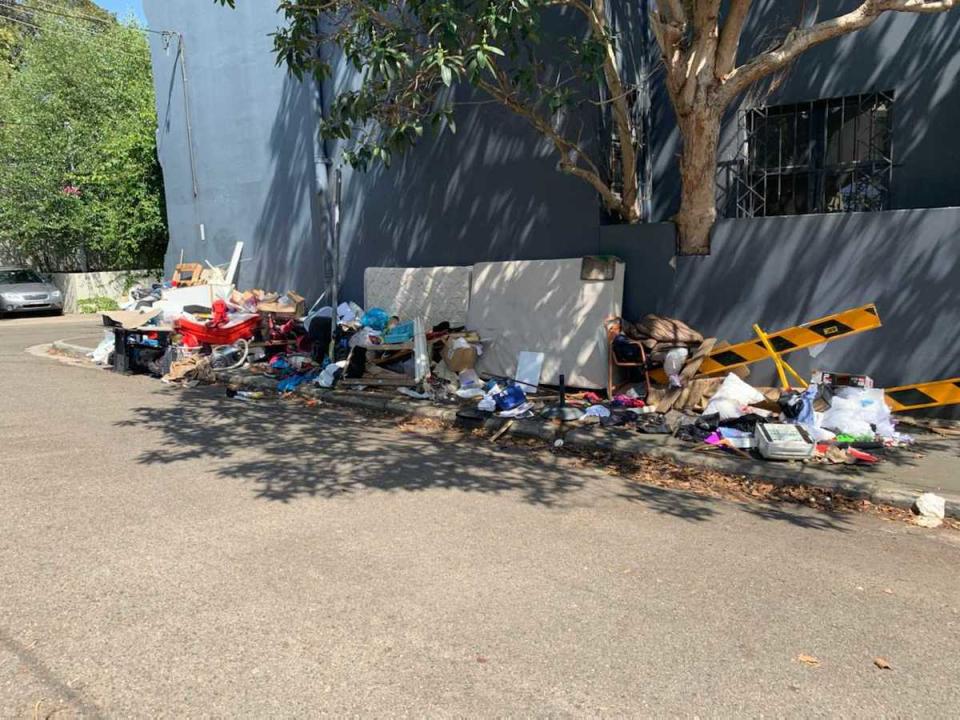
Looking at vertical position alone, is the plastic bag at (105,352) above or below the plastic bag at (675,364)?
below

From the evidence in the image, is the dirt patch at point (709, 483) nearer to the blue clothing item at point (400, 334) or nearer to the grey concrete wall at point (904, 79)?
the blue clothing item at point (400, 334)

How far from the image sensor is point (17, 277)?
2322 centimetres

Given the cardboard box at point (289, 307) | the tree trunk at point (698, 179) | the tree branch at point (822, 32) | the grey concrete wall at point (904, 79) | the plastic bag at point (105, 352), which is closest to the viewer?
the tree branch at point (822, 32)

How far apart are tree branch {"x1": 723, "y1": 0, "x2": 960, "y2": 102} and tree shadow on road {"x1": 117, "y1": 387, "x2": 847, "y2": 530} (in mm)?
4232

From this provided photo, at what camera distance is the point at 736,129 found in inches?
371

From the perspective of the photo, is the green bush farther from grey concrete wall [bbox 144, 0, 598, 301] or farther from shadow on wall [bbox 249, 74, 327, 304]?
shadow on wall [bbox 249, 74, 327, 304]

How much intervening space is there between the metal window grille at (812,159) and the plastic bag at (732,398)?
284 cm

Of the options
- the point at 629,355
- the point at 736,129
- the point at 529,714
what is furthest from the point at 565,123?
the point at 529,714

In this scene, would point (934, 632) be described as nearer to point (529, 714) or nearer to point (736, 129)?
point (529, 714)

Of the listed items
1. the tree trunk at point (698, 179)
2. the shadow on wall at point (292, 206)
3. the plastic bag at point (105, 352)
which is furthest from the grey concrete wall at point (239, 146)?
the tree trunk at point (698, 179)

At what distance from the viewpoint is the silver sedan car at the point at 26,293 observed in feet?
72.7

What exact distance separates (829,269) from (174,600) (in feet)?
23.0

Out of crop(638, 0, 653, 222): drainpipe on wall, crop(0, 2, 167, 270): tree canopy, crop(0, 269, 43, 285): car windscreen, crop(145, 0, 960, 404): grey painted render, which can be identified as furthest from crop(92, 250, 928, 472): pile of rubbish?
crop(0, 269, 43, 285): car windscreen

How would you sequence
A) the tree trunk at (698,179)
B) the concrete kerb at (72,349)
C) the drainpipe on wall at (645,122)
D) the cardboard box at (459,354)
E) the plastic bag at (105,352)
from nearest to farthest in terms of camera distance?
the tree trunk at (698,179) < the cardboard box at (459,354) < the drainpipe on wall at (645,122) < the plastic bag at (105,352) < the concrete kerb at (72,349)
